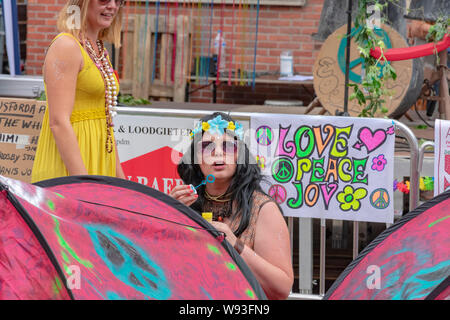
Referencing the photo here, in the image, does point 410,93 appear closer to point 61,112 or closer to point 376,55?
point 376,55

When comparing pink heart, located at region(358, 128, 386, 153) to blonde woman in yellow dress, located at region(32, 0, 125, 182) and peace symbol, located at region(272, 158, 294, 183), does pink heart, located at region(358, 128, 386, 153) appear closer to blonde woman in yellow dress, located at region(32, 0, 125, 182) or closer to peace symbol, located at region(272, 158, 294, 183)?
peace symbol, located at region(272, 158, 294, 183)

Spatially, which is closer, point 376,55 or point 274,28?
point 376,55

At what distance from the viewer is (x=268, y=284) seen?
7.88ft

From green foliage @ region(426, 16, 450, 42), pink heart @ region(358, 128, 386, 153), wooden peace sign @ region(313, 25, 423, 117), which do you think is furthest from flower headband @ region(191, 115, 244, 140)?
green foliage @ region(426, 16, 450, 42)

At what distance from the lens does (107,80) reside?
2.63 m

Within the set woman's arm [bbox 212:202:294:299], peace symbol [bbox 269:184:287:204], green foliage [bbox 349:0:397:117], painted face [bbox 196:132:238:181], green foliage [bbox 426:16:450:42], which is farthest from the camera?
green foliage [bbox 426:16:450:42]

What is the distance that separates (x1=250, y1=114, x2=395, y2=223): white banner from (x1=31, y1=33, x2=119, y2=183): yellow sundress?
1161mm

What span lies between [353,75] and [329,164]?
5.63 ft

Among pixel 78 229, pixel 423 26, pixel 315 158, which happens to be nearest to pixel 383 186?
pixel 315 158

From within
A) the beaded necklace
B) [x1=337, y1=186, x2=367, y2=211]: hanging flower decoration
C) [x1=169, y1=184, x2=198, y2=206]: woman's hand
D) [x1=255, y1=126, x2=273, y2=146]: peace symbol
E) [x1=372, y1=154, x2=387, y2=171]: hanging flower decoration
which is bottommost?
[x1=337, y1=186, x2=367, y2=211]: hanging flower decoration

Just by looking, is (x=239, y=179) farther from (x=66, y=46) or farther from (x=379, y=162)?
(x=379, y=162)

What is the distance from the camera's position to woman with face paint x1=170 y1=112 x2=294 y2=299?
7.98 feet

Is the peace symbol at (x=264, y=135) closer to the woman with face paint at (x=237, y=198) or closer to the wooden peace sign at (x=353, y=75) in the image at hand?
the woman with face paint at (x=237, y=198)

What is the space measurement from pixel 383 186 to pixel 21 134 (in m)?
1.98
